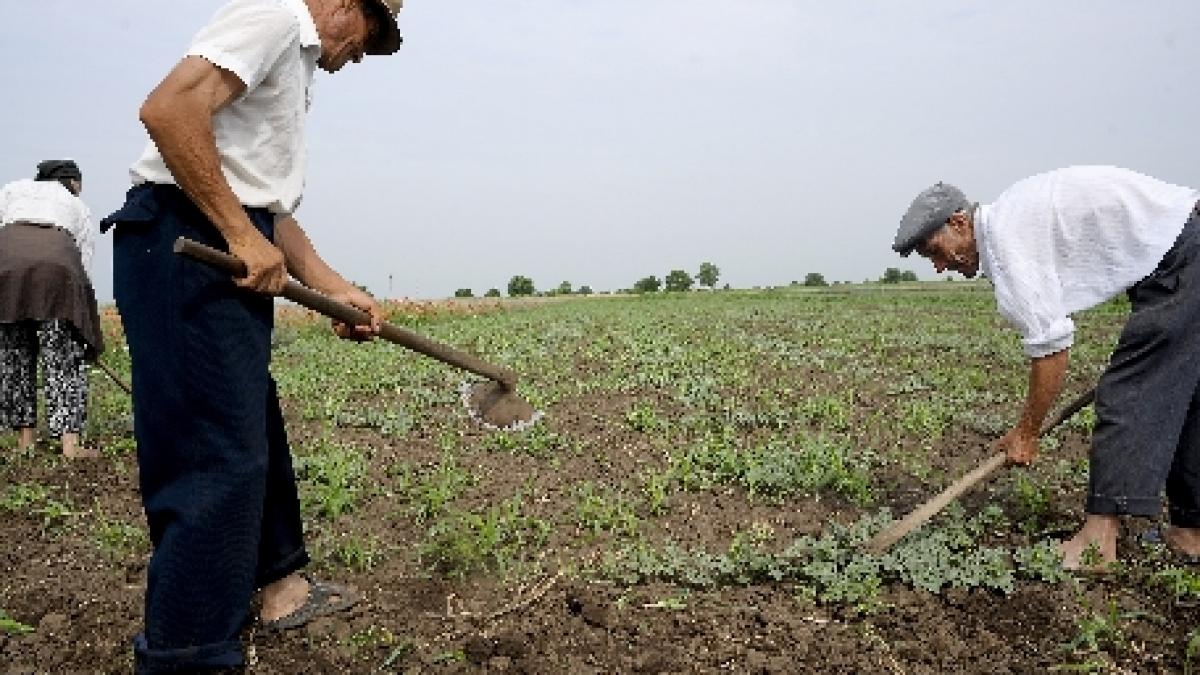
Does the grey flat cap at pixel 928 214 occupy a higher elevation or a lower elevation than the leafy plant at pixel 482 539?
higher

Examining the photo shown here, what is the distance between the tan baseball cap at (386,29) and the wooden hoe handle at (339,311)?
2.48 feet

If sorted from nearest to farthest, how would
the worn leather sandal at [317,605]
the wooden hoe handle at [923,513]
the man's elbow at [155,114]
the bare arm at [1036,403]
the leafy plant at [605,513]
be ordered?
the man's elbow at [155,114] < the worn leather sandal at [317,605] < the bare arm at [1036,403] < the wooden hoe handle at [923,513] < the leafy plant at [605,513]

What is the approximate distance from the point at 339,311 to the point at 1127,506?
289cm

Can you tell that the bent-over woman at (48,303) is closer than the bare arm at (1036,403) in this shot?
No

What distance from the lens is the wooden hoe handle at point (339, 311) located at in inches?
92.7

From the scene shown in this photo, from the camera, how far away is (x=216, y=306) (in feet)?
8.26

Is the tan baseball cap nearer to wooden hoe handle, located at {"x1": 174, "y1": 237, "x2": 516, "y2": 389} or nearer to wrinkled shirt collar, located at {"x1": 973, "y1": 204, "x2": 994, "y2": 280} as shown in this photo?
wooden hoe handle, located at {"x1": 174, "y1": 237, "x2": 516, "y2": 389}

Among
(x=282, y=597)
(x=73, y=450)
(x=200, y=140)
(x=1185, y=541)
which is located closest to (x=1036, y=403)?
(x=1185, y=541)

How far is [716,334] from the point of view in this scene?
41.5ft

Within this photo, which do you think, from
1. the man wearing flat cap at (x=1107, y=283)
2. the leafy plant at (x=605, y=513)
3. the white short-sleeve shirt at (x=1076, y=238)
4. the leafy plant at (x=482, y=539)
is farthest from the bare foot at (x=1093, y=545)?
the leafy plant at (x=482, y=539)

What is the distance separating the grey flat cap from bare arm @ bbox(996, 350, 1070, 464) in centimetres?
61

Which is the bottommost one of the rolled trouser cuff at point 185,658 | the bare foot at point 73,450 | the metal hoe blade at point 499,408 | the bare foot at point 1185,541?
the bare foot at point 1185,541

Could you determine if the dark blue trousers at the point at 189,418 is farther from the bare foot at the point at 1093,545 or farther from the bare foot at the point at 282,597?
the bare foot at the point at 1093,545

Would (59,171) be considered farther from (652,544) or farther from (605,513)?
(652,544)
